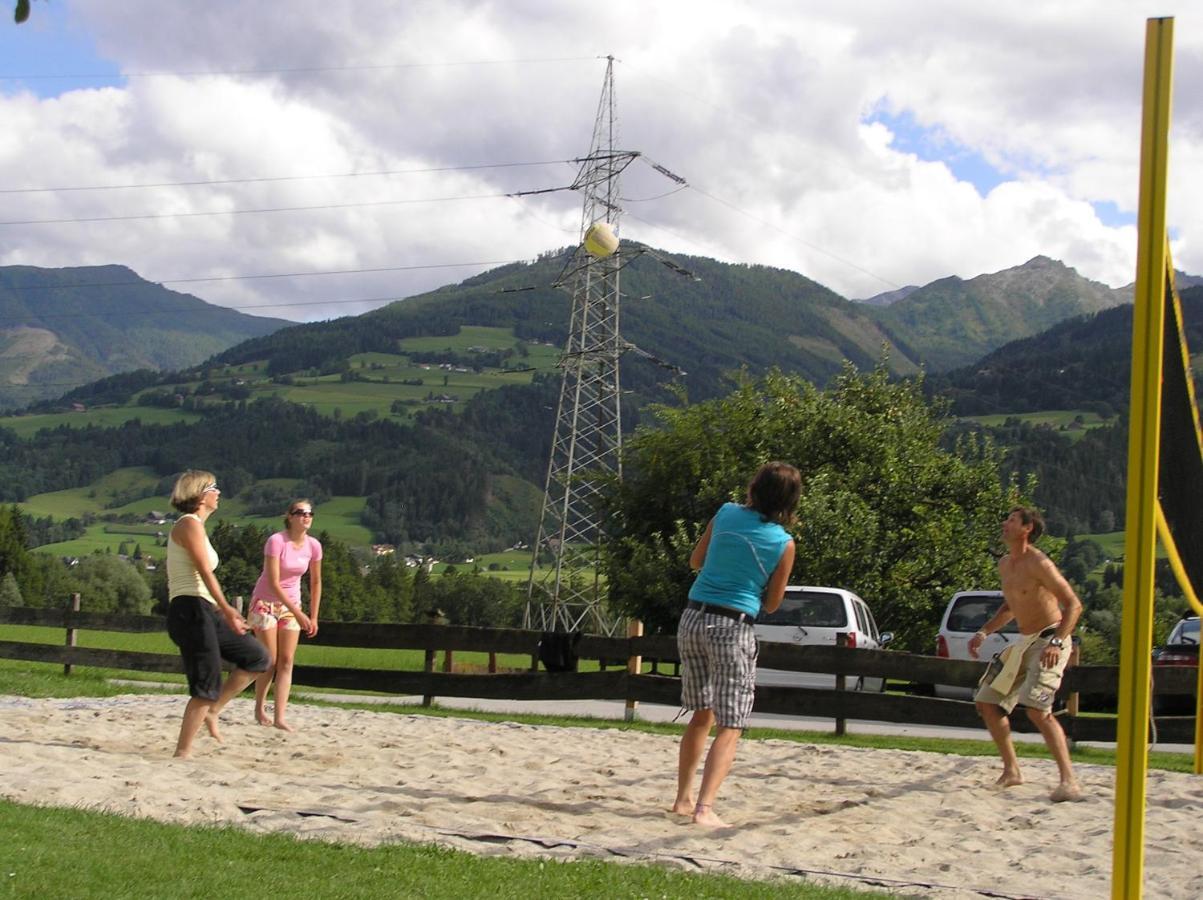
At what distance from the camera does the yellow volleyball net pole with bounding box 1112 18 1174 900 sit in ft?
13.9

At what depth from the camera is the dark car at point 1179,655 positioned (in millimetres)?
Answer: 15305

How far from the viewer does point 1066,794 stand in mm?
7832

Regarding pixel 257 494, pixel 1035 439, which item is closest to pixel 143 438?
pixel 257 494

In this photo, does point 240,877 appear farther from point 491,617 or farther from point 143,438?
point 143,438

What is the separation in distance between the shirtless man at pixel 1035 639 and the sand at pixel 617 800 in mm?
369

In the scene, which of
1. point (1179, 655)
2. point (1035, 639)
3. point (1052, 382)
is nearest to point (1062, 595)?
point (1035, 639)

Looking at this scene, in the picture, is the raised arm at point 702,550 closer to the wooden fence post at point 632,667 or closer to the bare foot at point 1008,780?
the bare foot at point 1008,780

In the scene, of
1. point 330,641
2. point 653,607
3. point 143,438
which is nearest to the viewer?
point 330,641

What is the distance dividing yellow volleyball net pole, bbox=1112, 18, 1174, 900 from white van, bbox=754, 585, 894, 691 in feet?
36.7

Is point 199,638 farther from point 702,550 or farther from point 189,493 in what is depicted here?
point 702,550

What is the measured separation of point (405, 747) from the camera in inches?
360

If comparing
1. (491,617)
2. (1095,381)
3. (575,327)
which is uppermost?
(1095,381)

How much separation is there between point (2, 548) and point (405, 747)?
253 ft

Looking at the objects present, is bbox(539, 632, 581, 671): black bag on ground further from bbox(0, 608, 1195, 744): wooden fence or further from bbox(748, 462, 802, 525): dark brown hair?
bbox(748, 462, 802, 525): dark brown hair
